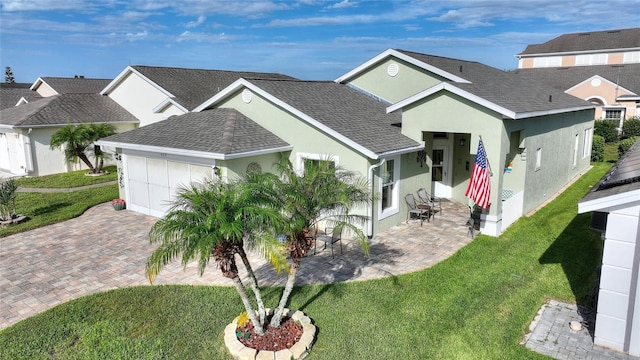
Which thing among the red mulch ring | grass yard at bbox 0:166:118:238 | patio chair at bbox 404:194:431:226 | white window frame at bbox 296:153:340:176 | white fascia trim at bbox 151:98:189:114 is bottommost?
the red mulch ring

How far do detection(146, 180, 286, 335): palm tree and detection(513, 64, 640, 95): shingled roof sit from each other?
4158 cm

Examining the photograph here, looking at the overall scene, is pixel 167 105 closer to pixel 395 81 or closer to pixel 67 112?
pixel 67 112

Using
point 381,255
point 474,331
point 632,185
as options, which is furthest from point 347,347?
point 632,185

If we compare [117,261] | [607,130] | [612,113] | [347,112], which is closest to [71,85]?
[347,112]

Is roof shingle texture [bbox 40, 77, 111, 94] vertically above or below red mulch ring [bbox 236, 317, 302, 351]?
above

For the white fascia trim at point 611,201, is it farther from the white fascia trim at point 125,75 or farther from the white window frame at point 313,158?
the white fascia trim at point 125,75

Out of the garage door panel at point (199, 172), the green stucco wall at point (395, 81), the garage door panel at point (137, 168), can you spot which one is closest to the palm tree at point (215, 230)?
the garage door panel at point (199, 172)

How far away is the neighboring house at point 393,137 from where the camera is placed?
1360 centimetres

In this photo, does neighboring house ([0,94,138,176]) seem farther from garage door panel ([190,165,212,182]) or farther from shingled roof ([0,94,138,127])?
garage door panel ([190,165,212,182])

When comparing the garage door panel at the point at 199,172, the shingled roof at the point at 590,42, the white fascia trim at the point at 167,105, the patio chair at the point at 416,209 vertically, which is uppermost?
the shingled roof at the point at 590,42

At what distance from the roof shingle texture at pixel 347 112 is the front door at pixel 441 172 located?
2.14 meters

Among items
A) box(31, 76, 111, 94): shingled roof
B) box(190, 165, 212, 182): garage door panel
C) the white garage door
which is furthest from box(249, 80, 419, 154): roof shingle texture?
box(31, 76, 111, 94): shingled roof

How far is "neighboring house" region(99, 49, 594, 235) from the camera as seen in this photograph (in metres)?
13.6

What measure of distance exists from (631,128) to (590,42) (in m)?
33.3
